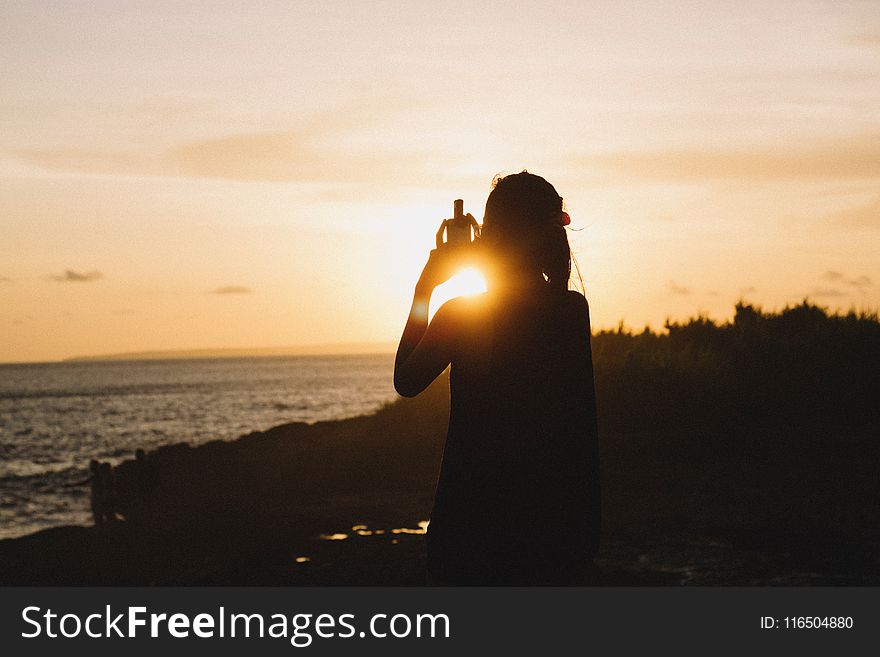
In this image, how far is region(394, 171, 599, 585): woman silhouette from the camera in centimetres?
281

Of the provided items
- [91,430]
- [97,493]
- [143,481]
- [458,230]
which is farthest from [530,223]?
[91,430]

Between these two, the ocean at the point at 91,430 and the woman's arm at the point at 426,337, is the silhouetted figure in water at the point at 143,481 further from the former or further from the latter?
the woman's arm at the point at 426,337

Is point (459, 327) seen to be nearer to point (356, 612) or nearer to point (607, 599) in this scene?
point (607, 599)

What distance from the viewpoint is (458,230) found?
120 inches

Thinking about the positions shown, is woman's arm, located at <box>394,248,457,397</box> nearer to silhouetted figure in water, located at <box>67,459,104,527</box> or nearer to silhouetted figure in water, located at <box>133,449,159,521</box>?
silhouetted figure in water, located at <box>67,459,104,527</box>

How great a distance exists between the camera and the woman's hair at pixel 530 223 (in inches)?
115

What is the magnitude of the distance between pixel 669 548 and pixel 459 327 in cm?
925

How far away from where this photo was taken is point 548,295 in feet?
9.50

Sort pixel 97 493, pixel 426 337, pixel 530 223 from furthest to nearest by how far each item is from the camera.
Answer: pixel 97 493, pixel 530 223, pixel 426 337

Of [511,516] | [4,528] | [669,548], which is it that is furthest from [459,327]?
[4,528]

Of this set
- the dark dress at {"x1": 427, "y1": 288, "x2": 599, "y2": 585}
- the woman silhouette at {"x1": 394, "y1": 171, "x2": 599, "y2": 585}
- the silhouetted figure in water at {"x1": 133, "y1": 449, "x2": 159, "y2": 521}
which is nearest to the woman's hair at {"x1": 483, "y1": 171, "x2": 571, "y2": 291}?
the woman silhouette at {"x1": 394, "y1": 171, "x2": 599, "y2": 585}

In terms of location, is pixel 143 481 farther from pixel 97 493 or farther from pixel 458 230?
pixel 458 230

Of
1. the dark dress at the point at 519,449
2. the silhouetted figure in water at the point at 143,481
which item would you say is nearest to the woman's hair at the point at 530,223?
the dark dress at the point at 519,449

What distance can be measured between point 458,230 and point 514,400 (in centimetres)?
59
